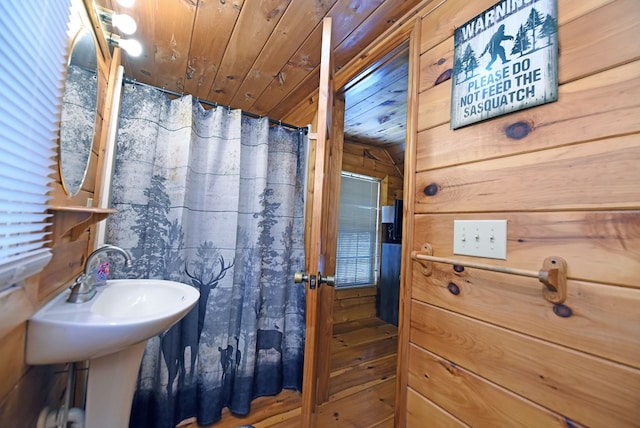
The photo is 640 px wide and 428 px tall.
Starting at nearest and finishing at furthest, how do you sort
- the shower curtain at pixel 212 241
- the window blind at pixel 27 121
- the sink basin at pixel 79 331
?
the window blind at pixel 27 121
the sink basin at pixel 79 331
the shower curtain at pixel 212 241

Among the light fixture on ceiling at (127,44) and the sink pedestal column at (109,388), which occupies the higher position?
the light fixture on ceiling at (127,44)

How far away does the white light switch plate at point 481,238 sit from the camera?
0.70 metres

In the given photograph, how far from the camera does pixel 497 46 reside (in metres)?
0.74

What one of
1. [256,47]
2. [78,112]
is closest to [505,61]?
[256,47]

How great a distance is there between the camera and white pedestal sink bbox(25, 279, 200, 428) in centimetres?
65

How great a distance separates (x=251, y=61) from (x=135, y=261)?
1.38 metres

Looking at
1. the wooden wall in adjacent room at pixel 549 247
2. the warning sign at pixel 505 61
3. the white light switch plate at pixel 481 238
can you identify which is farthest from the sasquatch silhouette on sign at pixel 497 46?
the white light switch plate at pixel 481 238

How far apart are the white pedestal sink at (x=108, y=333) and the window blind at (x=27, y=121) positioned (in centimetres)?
21

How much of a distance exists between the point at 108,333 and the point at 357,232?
8.45 ft

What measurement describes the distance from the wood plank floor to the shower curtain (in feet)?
0.27

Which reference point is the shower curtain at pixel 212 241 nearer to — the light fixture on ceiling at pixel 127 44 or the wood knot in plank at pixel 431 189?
the light fixture on ceiling at pixel 127 44

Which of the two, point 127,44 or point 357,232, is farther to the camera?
point 357,232

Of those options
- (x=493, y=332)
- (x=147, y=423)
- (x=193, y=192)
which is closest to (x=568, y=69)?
(x=493, y=332)

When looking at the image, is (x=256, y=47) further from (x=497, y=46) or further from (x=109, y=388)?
(x=109, y=388)
